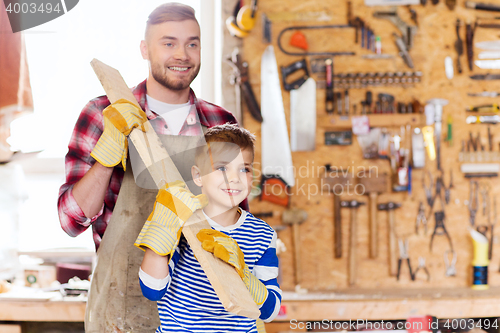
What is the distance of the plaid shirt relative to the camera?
3.70ft

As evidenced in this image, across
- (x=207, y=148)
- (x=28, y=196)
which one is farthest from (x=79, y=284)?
(x=207, y=148)

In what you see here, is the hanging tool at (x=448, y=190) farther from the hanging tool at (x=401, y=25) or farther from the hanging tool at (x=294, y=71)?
the hanging tool at (x=294, y=71)

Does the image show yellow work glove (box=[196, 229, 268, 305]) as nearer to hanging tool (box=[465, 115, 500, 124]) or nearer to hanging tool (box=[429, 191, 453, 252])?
hanging tool (box=[429, 191, 453, 252])

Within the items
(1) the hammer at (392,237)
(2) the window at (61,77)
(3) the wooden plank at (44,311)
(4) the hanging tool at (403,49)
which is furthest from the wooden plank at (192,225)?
(4) the hanging tool at (403,49)

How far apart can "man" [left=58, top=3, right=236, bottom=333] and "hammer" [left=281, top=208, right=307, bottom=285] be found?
1.07m

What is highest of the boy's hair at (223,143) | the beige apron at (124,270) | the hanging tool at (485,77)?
the hanging tool at (485,77)

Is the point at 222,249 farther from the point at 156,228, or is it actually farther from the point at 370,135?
the point at 370,135

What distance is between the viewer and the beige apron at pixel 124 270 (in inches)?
45.7

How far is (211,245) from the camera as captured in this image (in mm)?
856

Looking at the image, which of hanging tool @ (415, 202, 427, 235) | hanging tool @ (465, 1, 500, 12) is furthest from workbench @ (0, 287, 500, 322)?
hanging tool @ (465, 1, 500, 12)

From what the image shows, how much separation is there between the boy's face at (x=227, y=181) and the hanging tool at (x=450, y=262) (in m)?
1.75

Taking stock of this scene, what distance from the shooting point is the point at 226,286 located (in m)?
0.81

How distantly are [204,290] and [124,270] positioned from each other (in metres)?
0.33

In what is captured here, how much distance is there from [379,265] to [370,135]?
707 millimetres
